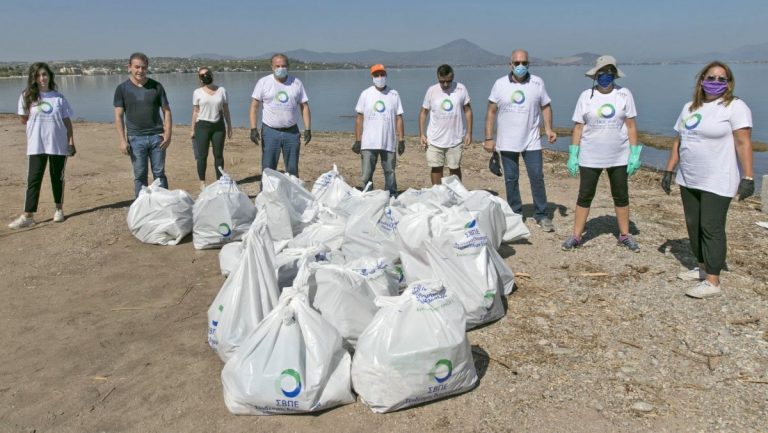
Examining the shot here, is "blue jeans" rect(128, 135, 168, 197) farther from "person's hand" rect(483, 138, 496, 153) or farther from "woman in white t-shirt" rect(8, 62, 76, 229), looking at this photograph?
"person's hand" rect(483, 138, 496, 153)

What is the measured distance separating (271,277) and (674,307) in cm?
278

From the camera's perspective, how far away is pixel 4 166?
942cm

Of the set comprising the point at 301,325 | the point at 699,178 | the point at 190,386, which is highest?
the point at 699,178

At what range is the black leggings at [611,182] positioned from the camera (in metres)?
4.99

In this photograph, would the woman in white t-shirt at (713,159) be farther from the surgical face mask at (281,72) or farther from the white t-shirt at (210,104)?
the white t-shirt at (210,104)

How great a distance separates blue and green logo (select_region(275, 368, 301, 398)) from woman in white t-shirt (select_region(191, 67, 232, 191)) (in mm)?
4921

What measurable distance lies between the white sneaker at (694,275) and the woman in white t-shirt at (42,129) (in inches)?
231

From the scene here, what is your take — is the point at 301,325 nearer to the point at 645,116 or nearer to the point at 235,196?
the point at 235,196

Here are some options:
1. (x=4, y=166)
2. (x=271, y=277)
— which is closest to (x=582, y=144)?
(x=271, y=277)

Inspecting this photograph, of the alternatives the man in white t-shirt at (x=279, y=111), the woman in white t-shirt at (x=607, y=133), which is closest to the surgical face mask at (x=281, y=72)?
the man in white t-shirt at (x=279, y=111)

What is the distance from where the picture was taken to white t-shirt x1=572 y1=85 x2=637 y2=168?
4.86 meters

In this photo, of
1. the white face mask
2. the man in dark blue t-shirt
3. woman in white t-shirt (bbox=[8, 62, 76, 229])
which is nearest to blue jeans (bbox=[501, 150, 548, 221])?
the white face mask

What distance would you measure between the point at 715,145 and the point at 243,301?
3.38 meters

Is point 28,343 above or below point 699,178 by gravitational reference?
below
